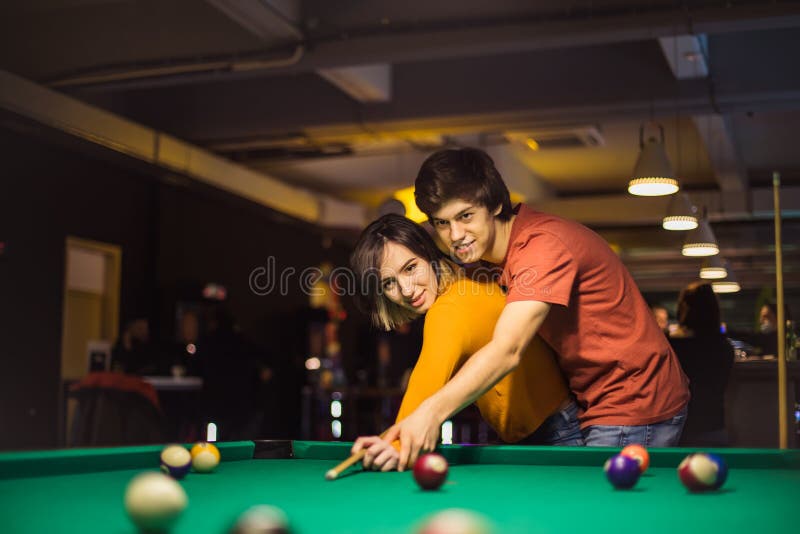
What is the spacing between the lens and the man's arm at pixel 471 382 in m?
2.07

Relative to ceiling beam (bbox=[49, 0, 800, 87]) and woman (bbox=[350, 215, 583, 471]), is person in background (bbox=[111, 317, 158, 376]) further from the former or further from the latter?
woman (bbox=[350, 215, 583, 471])

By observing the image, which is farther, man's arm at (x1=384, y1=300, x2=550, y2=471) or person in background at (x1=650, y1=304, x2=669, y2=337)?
person in background at (x1=650, y1=304, x2=669, y2=337)

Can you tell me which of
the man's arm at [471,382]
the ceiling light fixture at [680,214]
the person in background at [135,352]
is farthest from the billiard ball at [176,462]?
the person in background at [135,352]

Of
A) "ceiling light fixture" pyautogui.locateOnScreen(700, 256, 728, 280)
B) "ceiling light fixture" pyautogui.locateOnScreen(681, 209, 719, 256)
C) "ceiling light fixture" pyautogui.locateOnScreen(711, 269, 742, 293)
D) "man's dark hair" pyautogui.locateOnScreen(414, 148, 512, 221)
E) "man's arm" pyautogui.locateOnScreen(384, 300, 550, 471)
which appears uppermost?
"ceiling light fixture" pyautogui.locateOnScreen(681, 209, 719, 256)

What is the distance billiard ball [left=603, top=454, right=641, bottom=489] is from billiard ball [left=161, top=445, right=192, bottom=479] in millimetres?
912

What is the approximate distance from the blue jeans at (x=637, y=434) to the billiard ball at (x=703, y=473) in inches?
27.0

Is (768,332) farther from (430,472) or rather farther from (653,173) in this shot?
(430,472)

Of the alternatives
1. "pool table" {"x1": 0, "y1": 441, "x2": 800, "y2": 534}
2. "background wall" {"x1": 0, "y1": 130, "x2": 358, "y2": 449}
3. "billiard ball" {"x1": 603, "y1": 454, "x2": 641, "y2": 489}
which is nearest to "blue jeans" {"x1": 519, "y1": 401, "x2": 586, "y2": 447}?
"pool table" {"x1": 0, "y1": 441, "x2": 800, "y2": 534}

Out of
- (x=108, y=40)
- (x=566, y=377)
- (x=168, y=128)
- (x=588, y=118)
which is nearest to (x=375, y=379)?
(x=168, y=128)

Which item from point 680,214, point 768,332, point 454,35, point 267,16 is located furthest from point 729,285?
point 267,16

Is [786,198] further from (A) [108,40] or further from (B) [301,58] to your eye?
(A) [108,40]

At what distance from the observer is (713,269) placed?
747cm

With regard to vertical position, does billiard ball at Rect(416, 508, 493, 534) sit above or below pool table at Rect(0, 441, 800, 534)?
above

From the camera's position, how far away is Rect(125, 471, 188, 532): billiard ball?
48.2 inches
